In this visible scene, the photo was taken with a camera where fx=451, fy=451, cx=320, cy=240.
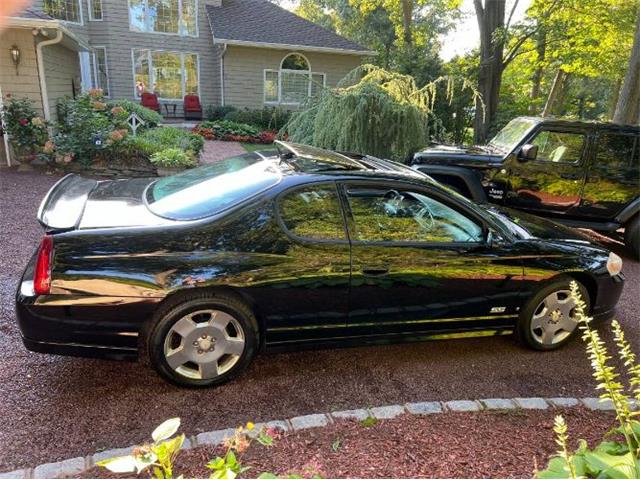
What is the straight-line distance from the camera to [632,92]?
9.33 m

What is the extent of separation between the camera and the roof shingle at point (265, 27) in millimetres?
17016

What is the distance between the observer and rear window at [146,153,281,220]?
3104 millimetres

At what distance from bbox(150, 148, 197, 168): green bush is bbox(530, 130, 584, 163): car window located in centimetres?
629

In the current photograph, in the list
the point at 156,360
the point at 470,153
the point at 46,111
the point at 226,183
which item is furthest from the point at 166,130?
the point at 156,360

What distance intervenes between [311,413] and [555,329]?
2220 millimetres

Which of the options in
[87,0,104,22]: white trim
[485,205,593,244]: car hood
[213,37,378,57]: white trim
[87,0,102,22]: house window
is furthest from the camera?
[87,0,102,22]: house window

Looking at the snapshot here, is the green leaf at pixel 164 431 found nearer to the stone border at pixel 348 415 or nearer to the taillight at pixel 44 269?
the stone border at pixel 348 415

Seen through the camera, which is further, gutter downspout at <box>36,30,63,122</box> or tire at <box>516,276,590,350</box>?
gutter downspout at <box>36,30,63,122</box>

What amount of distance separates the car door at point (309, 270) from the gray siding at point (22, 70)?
900 centimetres

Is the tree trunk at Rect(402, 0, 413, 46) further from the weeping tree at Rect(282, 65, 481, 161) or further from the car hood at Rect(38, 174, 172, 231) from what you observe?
the car hood at Rect(38, 174, 172, 231)

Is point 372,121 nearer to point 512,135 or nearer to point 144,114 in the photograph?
point 512,135

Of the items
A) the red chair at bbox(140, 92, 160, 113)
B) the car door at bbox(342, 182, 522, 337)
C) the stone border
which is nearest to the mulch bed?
the stone border

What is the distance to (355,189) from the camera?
130 inches

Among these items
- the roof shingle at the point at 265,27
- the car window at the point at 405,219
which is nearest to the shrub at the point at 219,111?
the roof shingle at the point at 265,27
